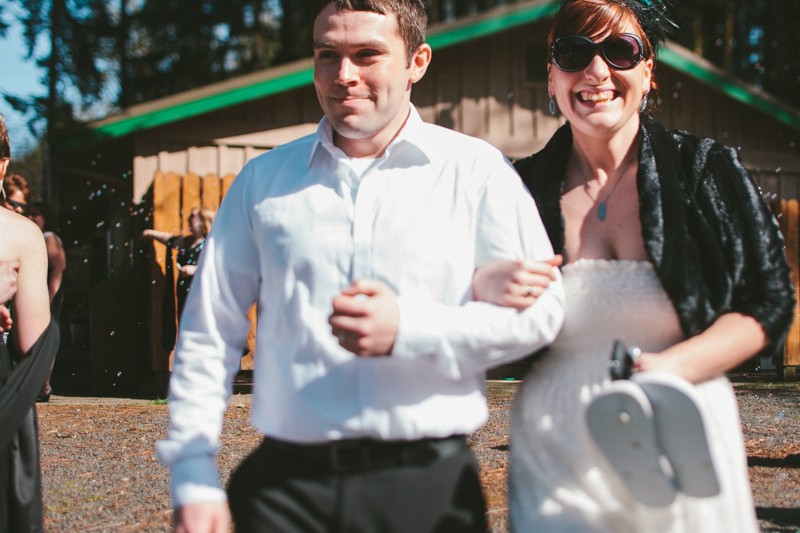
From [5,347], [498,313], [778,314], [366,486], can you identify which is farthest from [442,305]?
[5,347]

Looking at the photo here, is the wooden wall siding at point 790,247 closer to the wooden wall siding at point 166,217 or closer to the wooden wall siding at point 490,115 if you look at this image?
the wooden wall siding at point 490,115

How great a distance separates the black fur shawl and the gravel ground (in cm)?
331

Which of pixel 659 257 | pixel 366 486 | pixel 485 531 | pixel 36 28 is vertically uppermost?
pixel 36 28

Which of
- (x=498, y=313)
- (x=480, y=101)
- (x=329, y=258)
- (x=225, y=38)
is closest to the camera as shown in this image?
(x=498, y=313)

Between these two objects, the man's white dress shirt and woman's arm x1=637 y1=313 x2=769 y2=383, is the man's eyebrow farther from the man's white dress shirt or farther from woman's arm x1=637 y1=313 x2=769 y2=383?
woman's arm x1=637 y1=313 x2=769 y2=383

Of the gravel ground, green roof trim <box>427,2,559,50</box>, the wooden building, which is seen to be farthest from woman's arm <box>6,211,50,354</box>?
green roof trim <box>427,2,559,50</box>

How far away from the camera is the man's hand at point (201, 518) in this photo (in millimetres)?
2109

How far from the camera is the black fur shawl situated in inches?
90.0

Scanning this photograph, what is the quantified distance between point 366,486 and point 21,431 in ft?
7.92

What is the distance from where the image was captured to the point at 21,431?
4.01 meters

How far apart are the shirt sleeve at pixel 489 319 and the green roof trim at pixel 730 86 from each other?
11.9 meters

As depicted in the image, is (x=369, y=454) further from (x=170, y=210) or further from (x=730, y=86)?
(x=730, y=86)

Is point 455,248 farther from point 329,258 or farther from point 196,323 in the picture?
point 196,323

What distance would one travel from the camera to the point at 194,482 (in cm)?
215
